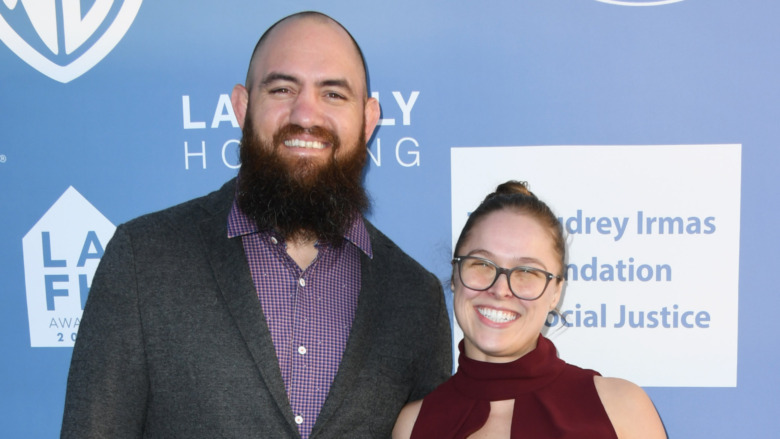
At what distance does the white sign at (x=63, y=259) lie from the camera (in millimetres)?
2494

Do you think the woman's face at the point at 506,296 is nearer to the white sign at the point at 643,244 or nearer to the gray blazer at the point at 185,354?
the gray blazer at the point at 185,354

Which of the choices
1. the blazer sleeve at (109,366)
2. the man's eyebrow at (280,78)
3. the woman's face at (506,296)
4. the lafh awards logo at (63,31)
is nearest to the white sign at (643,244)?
the woman's face at (506,296)

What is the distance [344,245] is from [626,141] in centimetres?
120

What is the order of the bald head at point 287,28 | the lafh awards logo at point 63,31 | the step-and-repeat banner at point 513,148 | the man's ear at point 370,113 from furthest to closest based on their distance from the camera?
1. the lafh awards logo at point 63,31
2. the step-and-repeat banner at point 513,148
3. the man's ear at point 370,113
4. the bald head at point 287,28

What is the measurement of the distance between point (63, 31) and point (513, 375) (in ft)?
7.33

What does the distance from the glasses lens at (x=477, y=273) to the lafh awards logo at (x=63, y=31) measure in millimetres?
1766

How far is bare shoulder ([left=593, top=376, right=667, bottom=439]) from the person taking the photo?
1.52 meters

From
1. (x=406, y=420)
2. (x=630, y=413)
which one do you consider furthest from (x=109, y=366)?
(x=630, y=413)

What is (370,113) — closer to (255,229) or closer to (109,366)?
(255,229)

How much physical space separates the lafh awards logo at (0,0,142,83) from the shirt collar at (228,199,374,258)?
1.17 meters

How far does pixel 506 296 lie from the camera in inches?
62.0

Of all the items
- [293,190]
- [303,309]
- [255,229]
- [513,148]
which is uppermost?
[513,148]

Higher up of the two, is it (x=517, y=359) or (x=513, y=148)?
(x=513, y=148)

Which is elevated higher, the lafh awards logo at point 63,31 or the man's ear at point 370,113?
the lafh awards logo at point 63,31
